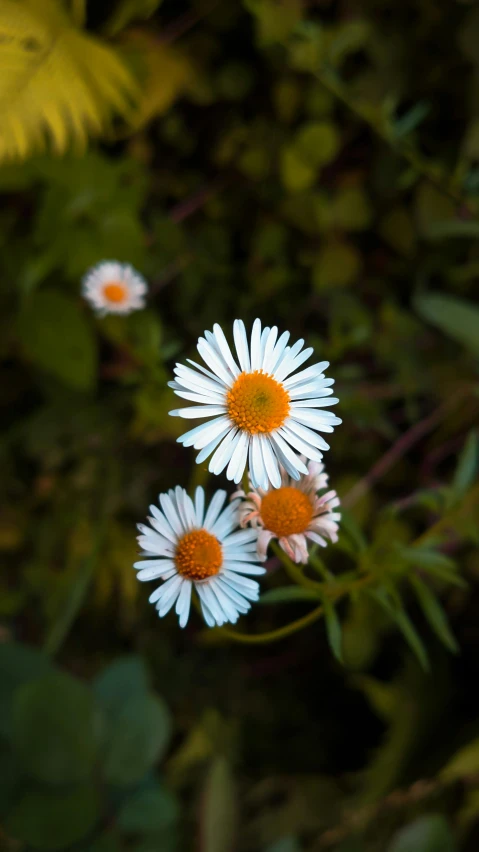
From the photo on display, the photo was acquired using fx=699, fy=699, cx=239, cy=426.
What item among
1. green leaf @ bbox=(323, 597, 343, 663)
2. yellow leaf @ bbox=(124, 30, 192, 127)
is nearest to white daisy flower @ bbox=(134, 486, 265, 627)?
green leaf @ bbox=(323, 597, 343, 663)

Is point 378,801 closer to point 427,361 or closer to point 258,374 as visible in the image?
point 427,361

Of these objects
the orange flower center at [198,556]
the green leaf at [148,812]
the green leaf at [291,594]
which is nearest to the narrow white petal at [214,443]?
the orange flower center at [198,556]

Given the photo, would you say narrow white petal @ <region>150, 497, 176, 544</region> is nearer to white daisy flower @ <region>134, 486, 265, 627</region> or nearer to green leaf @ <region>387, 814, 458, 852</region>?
→ white daisy flower @ <region>134, 486, 265, 627</region>

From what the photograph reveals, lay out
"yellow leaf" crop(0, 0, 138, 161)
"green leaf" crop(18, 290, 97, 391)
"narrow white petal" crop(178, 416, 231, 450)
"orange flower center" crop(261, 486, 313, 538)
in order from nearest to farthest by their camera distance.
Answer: "narrow white petal" crop(178, 416, 231, 450) < "orange flower center" crop(261, 486, 313, 538) < "yellow leaf" crop(0, 0, 138, 161) < "green leaf" crop(18, 290, 97, 391)

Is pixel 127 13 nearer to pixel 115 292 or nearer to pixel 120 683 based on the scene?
pixel 115 292

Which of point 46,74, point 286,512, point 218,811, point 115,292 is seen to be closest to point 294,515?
point 286,512

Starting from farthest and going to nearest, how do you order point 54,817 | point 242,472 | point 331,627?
point 54,817 → point 331,627 → point 242,472

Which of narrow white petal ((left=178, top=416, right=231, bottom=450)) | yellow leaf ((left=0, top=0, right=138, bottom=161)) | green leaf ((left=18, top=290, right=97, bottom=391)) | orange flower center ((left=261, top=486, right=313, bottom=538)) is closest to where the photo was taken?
narrow white petal ((left=178, top=416, right=231, bottom=450))

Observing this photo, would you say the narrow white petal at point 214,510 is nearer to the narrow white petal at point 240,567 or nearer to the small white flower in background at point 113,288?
the narrow white petal at point 240,567
